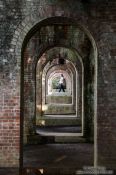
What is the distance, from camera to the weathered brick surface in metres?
9.39

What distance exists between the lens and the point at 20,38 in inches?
370

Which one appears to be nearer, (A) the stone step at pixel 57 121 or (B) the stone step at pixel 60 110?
(A) the stone step at pixel 57 121

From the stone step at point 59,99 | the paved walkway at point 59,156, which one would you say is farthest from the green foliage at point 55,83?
the paved walkway at point 59,156

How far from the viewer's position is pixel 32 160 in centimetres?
1135

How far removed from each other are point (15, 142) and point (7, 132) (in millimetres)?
308

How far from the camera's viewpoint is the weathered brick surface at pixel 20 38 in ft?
30.8

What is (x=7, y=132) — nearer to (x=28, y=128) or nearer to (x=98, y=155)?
(x=98, y=155)

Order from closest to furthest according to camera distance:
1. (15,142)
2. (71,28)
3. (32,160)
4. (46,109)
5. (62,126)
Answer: (15,142) < (32,160) < (71,28) < (62,126) < (46,109)

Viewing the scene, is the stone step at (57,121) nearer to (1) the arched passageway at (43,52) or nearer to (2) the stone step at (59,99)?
(1) the arched passageway at (43,52)

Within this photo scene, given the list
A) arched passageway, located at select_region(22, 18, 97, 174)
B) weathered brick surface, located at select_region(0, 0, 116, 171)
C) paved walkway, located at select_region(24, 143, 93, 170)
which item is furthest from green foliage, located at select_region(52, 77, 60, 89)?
weathered brick surface, located at select_region(0, 0, 116, 171)

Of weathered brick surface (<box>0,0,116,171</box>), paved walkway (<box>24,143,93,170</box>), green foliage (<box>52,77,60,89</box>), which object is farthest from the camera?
green foliage (<box>52,77,60,89</box>)

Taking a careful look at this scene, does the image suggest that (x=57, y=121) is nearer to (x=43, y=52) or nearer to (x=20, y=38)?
(x=43, y=52)

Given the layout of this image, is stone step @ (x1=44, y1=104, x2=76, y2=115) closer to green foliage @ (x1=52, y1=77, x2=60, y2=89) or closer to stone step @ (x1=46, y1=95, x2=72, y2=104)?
stone step @ (x1=46, y1=95, x2=72, y2=104)

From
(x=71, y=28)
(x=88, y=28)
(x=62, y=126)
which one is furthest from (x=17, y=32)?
(x=62, y=126)
